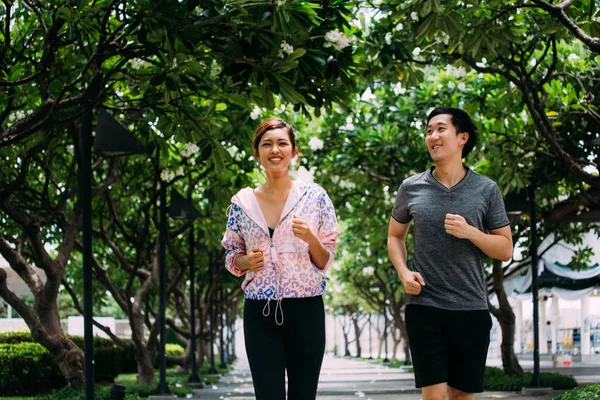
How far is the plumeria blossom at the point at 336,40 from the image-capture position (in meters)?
7.70

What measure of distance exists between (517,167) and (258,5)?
24.7ft

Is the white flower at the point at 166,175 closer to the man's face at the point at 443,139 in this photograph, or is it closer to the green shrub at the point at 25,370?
the green shrub at the point at 25,370

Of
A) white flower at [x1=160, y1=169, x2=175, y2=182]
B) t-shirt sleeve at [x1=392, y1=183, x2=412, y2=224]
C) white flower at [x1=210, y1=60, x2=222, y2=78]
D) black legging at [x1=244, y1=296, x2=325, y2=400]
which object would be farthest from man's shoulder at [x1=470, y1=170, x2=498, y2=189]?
white flower at [x1=160, y1=169, x2=175, y2=182]

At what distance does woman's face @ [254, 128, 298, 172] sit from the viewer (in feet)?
14.7

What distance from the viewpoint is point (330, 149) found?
17.3 metres

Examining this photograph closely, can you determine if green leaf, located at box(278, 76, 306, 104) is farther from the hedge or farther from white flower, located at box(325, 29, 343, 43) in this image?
the hedge

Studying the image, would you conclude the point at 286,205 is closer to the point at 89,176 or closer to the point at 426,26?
the point at 426,26

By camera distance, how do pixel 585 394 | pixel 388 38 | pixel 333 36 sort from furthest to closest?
pixel 388 38
pixel 585 394
pixel 333 36

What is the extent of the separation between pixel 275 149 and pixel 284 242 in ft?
1.57

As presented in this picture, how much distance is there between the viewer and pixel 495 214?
4.68 m

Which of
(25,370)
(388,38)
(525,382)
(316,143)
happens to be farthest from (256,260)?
(525,382)

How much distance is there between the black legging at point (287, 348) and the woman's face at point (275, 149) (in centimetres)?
69

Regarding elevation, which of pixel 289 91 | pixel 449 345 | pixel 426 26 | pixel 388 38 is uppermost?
pixel 388 38

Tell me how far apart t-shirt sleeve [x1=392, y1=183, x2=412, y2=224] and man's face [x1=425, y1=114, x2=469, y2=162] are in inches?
9.8
